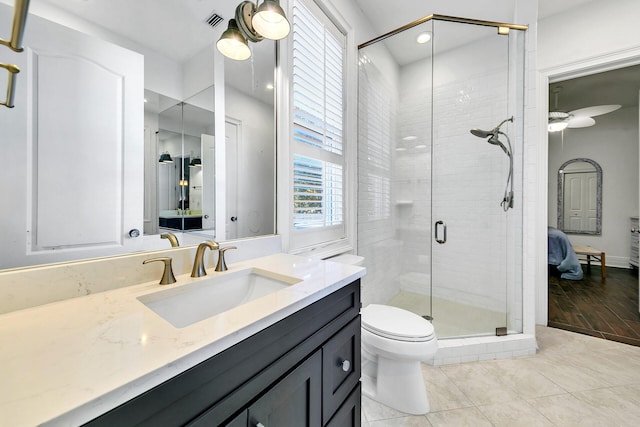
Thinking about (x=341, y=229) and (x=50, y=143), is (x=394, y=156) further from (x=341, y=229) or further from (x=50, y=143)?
(x=50, y=143)

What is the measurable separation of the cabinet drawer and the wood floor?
8.02ft

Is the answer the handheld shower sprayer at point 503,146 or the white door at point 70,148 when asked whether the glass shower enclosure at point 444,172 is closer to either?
the handheld shower sprayer at point 503,146

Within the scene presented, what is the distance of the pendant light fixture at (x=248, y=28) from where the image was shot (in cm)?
107

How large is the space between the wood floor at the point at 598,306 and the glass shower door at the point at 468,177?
732mm

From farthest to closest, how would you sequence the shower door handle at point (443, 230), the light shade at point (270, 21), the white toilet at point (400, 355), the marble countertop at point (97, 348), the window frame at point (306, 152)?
1. the shower door handle at point (443, 230)
2. the window frame at point (306, 152)
3. the white toilet at point (400, 355)
4. the light shade at point (270, 21)
5. the marble countertop at point (97, 348)

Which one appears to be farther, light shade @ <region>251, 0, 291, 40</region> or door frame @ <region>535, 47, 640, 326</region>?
door frame @ <region>535, 47, 640, 326</region>

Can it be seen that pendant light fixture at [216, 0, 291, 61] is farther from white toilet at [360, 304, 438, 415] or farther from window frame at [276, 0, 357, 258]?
white toilet at [360, 304, 438, 415]

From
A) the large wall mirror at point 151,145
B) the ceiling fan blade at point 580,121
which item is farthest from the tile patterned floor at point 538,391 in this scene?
the ceiling fan blade at point 580,121

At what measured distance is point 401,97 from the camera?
9.13 feet

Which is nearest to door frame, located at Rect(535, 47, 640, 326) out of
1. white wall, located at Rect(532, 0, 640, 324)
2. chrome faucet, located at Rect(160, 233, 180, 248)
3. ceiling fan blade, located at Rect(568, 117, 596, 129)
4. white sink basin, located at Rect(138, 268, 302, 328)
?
white wall, located at Rect(532, 0, 640, 324)

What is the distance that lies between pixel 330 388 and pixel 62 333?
71 centimetres

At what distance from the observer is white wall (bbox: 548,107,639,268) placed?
4.01 meters

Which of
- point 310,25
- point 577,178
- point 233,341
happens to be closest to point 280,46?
point 310,25

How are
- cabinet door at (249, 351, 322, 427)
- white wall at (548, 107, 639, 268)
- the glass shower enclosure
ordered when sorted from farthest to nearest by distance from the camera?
white wall at (548, 107, 639, 268) < the glass shower enclosure < cabinet door at (249, 351, 322, 427)
